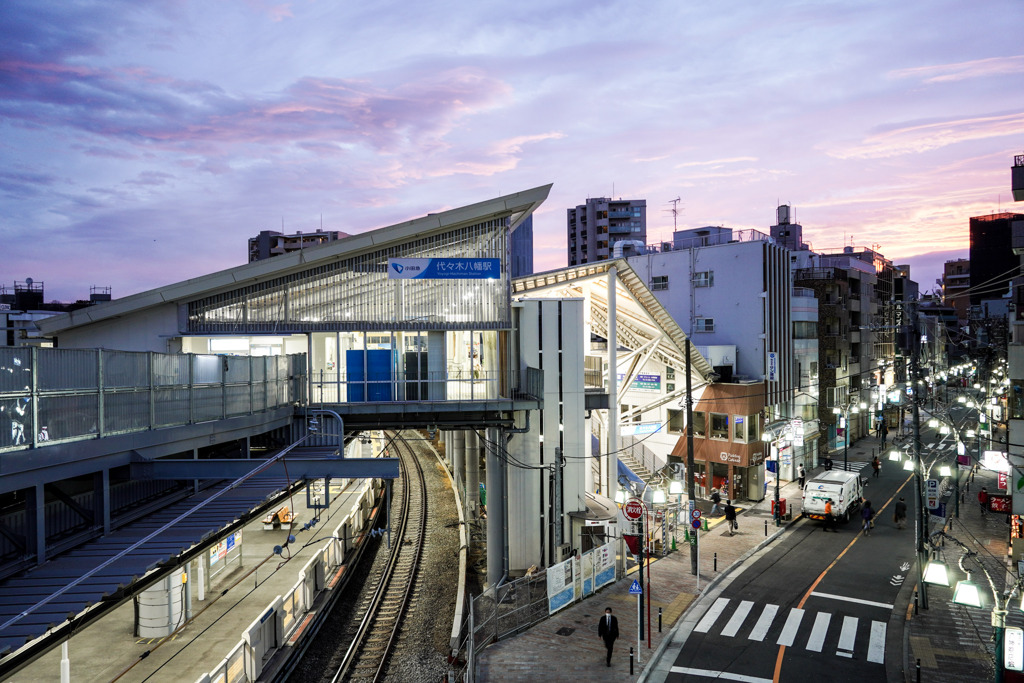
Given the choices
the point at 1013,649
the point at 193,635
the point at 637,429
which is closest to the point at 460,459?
the point at 637,429

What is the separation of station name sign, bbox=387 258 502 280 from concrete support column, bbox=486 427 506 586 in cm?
644

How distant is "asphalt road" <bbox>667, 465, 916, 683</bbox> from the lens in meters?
19.2

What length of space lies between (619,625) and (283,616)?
34.9 feet

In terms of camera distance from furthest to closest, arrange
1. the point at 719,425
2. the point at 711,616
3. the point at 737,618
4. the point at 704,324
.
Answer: the point at 704,324 → the point at 719,425 → the point at 711,616 → the point at 737,618

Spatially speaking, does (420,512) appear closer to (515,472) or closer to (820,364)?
(515,472)

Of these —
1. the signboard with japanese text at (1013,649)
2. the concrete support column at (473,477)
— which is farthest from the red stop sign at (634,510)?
the concrete support column at (473,477)

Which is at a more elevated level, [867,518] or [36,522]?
[36,522]

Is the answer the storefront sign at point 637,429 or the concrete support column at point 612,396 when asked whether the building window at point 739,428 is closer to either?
the storefront sign at point 637,429

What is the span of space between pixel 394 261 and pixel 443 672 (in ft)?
47.8

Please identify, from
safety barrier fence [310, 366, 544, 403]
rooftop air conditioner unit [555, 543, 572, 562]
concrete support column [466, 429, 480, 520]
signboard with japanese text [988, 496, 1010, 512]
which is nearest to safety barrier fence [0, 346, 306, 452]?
safety barrier fence [310, 366, 544, 403]

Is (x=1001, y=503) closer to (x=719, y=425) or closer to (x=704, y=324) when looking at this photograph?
(x=719, y=425)

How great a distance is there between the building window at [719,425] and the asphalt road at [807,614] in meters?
8.27

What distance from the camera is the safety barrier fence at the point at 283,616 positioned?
17.2 m

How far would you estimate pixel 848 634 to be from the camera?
70.8ft
